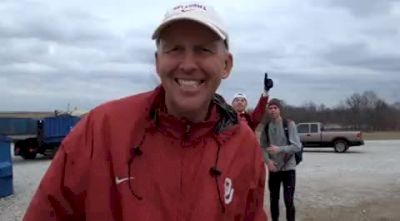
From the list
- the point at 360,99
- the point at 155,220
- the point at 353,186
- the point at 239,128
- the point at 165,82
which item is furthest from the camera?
the point at 360,99

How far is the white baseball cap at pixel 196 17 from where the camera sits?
2086 mm

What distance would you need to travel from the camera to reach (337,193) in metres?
12.9

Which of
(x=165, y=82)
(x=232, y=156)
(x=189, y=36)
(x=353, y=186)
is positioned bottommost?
(x=353, y=186)

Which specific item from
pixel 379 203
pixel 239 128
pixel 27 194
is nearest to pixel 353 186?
pixel 379 203

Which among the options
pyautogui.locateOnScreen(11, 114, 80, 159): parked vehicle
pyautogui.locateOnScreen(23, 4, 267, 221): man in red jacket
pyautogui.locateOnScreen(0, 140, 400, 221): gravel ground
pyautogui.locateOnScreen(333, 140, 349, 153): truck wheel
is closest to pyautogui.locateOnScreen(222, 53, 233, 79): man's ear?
pyautogui.locateOnScreen(23, 4, 267, 221): man in red jacket

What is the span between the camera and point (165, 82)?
2174mm

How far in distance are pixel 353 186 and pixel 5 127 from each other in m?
17.1

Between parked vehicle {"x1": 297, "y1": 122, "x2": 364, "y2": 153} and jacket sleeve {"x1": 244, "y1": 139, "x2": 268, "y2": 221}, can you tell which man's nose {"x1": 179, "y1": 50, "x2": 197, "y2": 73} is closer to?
jacket sleeve {"x1": 244, "y1": 139, "x2": 268, "y2": 221}

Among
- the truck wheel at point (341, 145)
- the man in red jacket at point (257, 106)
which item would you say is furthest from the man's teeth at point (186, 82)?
the truck wheel at point (341, 145)

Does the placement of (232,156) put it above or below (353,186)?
above

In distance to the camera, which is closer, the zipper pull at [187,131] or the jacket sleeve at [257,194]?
the zipper pull at [187,131]

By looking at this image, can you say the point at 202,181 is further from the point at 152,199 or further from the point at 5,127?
the point at 5,127

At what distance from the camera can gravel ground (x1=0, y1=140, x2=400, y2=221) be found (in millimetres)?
10148

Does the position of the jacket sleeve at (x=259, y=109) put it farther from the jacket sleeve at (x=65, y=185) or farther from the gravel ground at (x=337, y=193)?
the jacket sleeve at (x=65, y=185)
